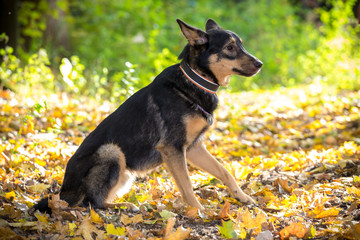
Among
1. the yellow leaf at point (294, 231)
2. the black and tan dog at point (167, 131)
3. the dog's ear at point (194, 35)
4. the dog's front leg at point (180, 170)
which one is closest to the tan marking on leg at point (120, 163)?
the black and tan dog at point (167, 131)

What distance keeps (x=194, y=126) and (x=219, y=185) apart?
0.92 m

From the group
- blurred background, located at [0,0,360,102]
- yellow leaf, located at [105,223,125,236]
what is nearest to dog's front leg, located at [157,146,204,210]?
yellow leaf, located at [105,223,125,236]

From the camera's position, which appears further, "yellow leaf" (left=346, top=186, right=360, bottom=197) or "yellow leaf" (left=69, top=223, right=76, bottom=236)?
"yellow leaf" (left=346, top=186, right=360, bottom=197)

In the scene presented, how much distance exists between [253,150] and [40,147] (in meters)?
3.14

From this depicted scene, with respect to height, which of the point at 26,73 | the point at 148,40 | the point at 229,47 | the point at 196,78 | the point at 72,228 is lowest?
the point at 72,228

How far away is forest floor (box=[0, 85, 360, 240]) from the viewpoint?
3061mm

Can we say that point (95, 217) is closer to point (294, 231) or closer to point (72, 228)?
point (72, 228)

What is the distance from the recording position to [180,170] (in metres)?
3.80

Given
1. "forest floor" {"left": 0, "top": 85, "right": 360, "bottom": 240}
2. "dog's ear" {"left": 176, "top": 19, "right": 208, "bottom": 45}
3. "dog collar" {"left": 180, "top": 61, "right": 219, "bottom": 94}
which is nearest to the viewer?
"forest floor" {"left": 0, "top": 85, "right": 360, "bottom": 240}

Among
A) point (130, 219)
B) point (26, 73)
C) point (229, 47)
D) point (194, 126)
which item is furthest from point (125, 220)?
point (26, 73)

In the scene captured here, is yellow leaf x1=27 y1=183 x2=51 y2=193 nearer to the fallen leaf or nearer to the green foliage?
the fallen leaf

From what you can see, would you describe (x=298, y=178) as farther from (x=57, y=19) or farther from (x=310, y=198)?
(x=57, y=19)

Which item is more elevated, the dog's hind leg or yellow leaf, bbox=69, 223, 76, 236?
the dog's hind leg

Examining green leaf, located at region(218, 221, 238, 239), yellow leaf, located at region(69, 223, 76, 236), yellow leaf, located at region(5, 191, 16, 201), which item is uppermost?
green leaf, located at region(218, 221, 238, 239)
